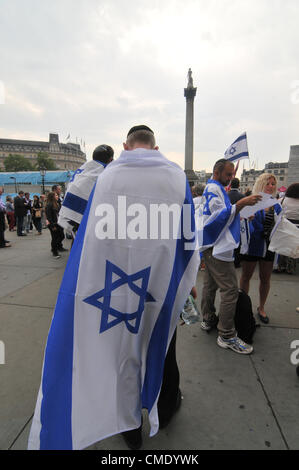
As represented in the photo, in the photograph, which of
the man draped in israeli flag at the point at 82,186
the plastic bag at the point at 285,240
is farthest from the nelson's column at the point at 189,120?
the man draped in israeli flag at the point at 82,186

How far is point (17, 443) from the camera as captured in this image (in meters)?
1.48

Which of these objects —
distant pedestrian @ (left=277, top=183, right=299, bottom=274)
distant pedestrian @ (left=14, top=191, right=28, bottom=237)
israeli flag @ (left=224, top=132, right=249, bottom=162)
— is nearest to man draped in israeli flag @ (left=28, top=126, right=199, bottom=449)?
distant pedestrian @ (left=277, top=183, right=299, bottom=274)

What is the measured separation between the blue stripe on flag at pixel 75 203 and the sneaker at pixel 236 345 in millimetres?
2013

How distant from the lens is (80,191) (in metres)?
2.17

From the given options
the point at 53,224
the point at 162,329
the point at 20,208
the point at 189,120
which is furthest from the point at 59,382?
the point at 189,120

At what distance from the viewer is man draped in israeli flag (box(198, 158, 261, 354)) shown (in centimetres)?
216

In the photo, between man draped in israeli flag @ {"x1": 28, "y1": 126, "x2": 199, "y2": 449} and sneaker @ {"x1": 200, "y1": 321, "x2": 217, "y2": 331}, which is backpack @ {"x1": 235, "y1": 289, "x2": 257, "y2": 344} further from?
man draped in israeli flag @ {"x1": 28, "y1": 126, "x2": 199, "y2": 449}

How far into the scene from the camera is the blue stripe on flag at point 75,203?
2.19 metres

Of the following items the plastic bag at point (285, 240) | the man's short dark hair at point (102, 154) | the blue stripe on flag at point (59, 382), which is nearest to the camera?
the blue stripe on flag at point (59, 382)

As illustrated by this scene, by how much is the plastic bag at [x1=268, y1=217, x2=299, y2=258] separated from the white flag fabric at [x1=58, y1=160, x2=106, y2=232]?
2.09 m

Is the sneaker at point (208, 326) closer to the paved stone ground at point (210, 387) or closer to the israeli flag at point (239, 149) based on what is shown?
the paved stone ground at point (210, 387)

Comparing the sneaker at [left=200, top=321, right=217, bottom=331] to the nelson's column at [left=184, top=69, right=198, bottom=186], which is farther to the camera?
the nelson's column at [left=184, top=69, right=198, bottom=186]

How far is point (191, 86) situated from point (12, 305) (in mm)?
25353

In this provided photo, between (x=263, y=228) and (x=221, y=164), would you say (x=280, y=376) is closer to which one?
(x=263, y=228)
